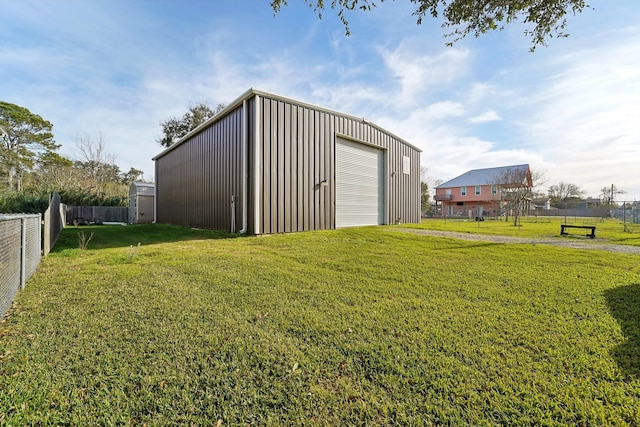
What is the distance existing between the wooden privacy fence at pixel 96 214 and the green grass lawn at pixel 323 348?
17982 mm

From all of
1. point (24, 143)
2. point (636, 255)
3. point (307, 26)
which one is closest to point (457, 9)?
point (307, 26)

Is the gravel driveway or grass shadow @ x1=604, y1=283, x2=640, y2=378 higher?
the gravel driveway

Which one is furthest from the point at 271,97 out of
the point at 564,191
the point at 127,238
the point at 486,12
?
the point at 564,191

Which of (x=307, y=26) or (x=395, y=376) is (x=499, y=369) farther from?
(x=307, y=26)

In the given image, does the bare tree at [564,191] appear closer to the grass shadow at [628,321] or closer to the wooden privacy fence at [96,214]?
the grass shadow at [628,321]

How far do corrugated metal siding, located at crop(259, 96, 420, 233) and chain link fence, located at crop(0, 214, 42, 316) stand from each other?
501 centimetres

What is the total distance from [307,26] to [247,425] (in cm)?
890

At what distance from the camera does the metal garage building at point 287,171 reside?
8375 mm

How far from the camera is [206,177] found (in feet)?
37.3

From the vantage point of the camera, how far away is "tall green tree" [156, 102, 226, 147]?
24875mm

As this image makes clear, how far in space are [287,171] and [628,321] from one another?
785cm

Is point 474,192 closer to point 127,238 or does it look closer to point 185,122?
point 185,122

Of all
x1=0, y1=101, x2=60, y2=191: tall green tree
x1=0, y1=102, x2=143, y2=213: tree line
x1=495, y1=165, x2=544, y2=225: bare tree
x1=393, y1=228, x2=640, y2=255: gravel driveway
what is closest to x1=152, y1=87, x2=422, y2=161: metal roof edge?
x1=393, y1=228, x2=640, y2=255: gravel driveway

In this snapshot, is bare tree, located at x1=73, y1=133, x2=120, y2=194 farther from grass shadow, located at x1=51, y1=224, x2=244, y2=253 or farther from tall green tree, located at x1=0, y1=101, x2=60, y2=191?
grass shadow, located at x1=51, y1=224, x2=244, y2=253
